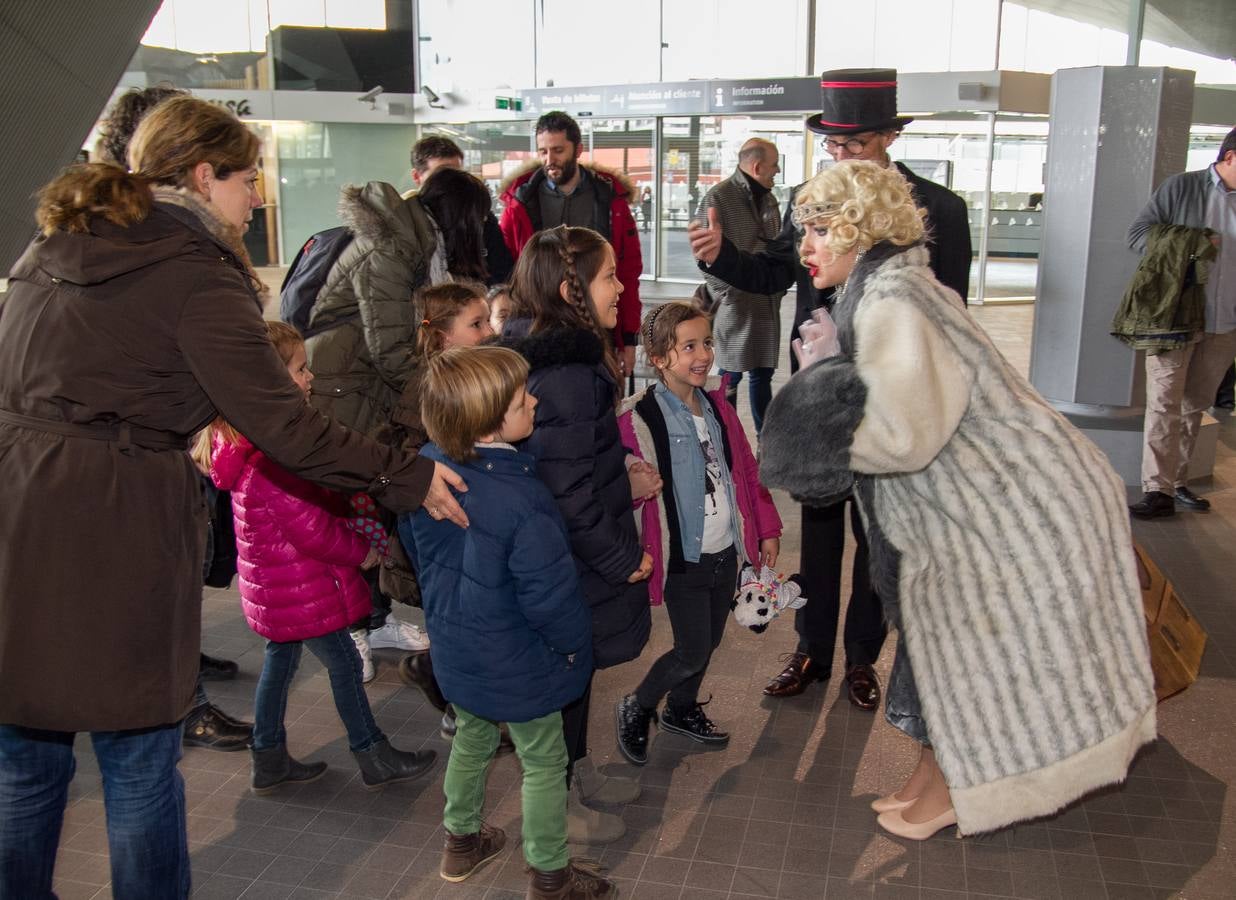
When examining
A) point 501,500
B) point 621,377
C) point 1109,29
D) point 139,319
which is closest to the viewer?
point 139,319

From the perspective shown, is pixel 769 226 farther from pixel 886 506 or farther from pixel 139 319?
pixel 139 319

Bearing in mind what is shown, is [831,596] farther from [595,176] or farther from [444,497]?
[595,176]

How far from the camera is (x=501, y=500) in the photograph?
263cm

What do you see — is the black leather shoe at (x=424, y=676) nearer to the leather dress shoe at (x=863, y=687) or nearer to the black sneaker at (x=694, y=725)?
the black sneaker at (x=694, y=725)

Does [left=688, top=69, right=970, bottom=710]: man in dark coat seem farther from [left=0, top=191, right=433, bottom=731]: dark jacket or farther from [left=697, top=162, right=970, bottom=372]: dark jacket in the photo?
[left=0, top=191, right=433, bottom=731]: dark jacket

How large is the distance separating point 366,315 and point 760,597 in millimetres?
1879

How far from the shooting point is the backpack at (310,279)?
4445mm

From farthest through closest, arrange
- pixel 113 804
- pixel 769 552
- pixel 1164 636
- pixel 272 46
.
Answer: pixel 272 46 < pixel 769 552 < pixel 1164 636 < pixel 113 804

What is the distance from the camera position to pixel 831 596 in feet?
13.3

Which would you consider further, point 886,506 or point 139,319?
point 886,506

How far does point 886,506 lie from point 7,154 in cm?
Result: 601

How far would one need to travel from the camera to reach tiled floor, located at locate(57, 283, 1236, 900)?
9.84 ft

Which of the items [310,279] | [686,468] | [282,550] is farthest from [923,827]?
[310,279]

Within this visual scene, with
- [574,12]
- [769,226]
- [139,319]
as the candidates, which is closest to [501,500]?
[139,319]
